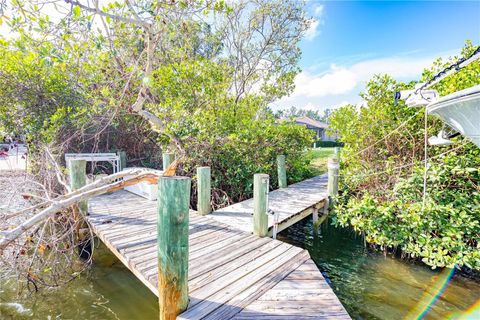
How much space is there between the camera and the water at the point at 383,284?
13.0 feet

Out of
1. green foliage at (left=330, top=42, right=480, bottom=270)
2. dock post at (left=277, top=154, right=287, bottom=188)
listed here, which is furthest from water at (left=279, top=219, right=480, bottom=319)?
dock post at (left=277, top=154, right=287, bottom=188)

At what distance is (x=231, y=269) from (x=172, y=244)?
4.08 ft

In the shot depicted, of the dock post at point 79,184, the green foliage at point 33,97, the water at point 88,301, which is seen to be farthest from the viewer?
the green foliage at point 33,97

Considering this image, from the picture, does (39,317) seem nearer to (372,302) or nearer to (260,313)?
(260,313)

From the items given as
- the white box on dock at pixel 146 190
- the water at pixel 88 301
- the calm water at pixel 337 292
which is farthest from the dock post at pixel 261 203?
the white box on dock at pixel 146 190

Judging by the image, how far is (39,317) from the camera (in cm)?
368

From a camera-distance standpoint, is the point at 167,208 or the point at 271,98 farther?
the point at 271,98

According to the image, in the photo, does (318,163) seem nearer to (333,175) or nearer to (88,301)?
(333,175)

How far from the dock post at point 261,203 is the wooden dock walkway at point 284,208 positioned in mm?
342

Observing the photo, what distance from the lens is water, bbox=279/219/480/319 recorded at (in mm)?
3947

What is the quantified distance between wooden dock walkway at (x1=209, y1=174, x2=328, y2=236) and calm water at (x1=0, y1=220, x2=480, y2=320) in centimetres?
136

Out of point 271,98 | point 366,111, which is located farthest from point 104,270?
point 271,98

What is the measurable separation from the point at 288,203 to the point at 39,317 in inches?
214

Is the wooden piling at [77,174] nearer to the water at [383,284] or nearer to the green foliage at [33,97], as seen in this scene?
the green foliage at [33,97]
